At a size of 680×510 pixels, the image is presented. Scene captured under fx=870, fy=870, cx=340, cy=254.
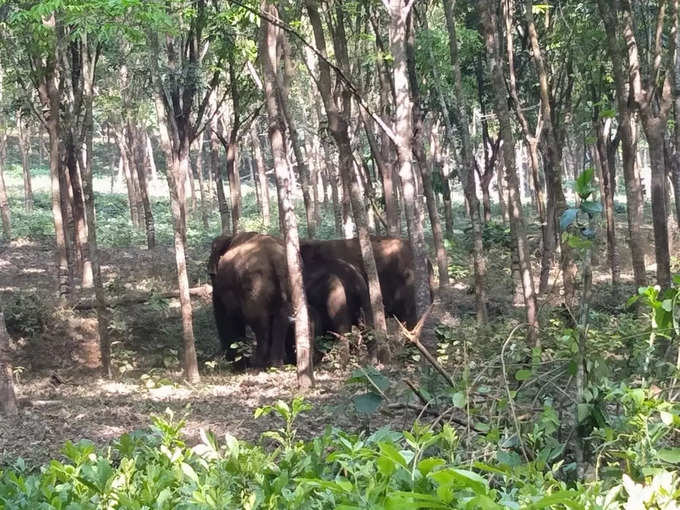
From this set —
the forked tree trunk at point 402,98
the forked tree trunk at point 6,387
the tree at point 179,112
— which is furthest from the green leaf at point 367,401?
the tree at point 179,112

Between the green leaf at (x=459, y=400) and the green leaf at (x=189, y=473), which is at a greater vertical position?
the green leaf at (x=189, y=473)

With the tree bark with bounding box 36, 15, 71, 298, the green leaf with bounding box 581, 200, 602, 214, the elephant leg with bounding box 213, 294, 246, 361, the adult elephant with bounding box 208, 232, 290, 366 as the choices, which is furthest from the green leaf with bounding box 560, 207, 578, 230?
the tree bark with bounding box 36, 15, 71, 298

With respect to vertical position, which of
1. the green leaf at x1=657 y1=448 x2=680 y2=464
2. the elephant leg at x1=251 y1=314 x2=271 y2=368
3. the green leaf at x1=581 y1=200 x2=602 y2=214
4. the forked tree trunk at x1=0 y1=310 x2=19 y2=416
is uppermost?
the green leaf at x1=581 y1=200 x2=602 y2=214

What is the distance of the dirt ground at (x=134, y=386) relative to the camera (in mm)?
8375

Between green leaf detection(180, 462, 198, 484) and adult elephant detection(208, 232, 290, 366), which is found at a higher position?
green leaf detection(180, 462, 198, 484)

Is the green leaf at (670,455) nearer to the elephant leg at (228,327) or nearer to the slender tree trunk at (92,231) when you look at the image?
the slender tree trunk at (92,231)

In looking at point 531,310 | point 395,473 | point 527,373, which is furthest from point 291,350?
point 395,473

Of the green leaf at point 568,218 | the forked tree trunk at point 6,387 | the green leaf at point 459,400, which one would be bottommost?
the forked tree trunk at point 6,387

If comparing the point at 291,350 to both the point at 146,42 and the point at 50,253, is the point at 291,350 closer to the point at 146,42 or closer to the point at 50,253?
the point at 146,42

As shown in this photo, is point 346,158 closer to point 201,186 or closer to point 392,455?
point 392,455

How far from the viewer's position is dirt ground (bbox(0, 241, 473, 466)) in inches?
330

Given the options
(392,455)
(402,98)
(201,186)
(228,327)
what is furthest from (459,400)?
(201,186)

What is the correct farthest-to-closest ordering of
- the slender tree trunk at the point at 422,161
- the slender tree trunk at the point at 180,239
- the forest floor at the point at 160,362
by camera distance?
A: 1. the slender tree trunk at the point at 422,161
2. the slender tree trunk at the point at 180,239
3. the forest floor at the point at 160,362

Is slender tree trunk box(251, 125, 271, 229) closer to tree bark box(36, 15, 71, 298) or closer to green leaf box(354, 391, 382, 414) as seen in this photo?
tree bark box(36, 15, 71, 298)
